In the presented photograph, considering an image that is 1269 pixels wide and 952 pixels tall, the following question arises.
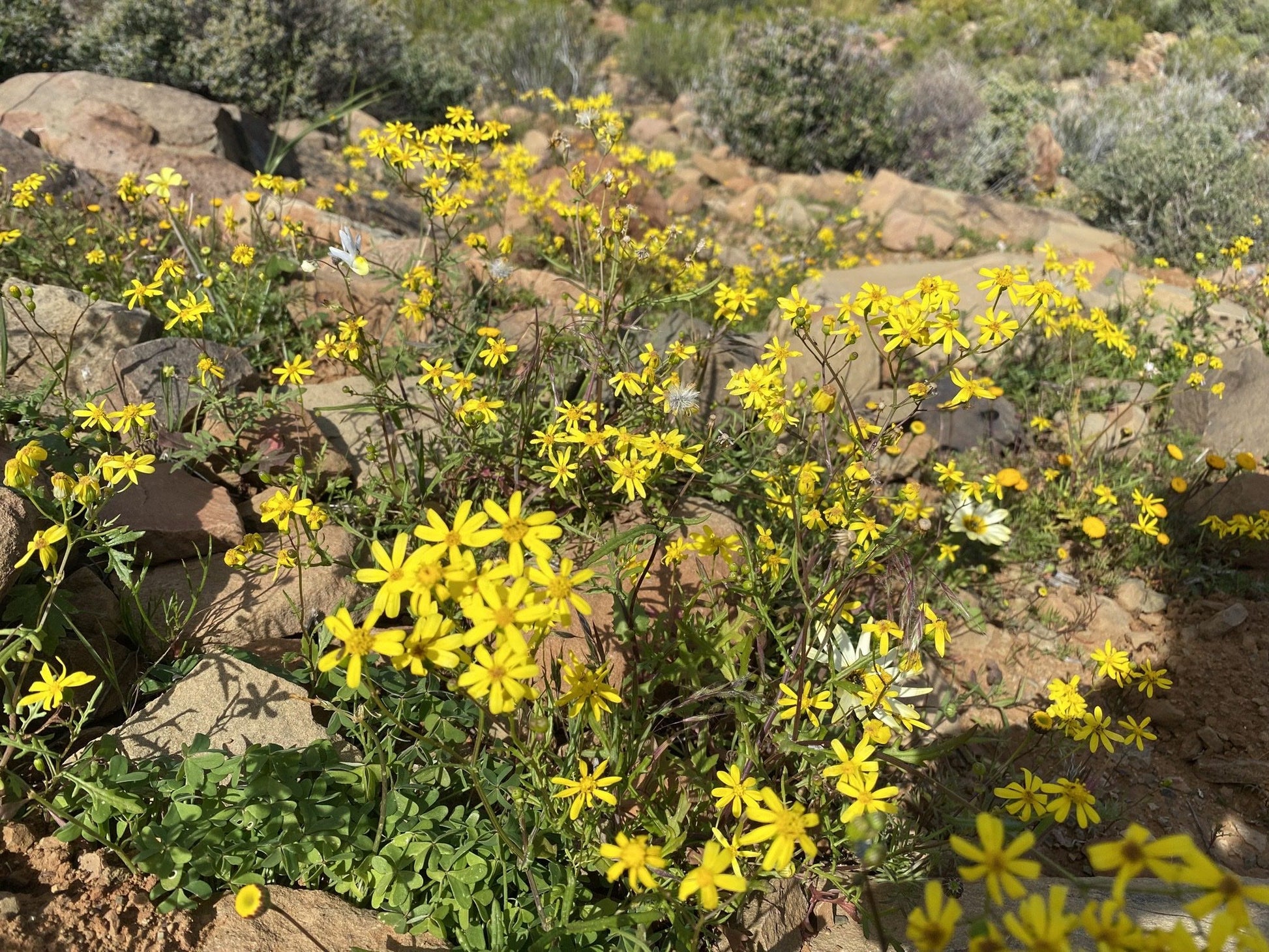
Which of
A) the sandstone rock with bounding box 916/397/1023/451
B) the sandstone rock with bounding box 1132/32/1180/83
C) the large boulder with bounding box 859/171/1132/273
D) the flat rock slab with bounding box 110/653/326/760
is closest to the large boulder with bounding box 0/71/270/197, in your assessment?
the flat rock slab with bounding box 110/653/326/760

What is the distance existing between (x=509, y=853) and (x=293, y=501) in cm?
116

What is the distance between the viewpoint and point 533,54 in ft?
36.9

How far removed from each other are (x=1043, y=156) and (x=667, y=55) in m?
5.76

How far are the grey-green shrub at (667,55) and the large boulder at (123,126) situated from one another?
7.44 m

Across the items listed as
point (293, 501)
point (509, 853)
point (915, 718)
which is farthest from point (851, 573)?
point (293, 501)

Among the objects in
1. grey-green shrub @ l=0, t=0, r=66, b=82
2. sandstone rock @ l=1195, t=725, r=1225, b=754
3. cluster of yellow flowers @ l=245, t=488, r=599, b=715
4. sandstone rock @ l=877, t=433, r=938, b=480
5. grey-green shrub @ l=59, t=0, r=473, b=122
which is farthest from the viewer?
grey-green shrub @ l=59, t=0, r=473, b=122

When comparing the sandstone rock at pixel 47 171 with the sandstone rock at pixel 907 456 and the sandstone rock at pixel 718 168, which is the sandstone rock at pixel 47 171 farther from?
the sandstone rock at pixel 718 168

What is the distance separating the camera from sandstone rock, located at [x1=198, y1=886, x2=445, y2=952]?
1.69 m

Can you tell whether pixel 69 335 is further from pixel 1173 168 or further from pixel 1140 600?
pixel 1173 168

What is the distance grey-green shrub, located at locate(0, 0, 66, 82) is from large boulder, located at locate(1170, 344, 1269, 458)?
913 cm

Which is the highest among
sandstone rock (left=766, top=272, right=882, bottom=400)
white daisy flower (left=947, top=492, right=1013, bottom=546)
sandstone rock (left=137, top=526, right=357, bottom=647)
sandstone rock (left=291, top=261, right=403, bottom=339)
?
sandstone rock (left=291, top=261, right=403, bottom=339)

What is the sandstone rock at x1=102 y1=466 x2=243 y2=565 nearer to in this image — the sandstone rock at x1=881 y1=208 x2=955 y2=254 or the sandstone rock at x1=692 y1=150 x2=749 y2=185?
the sandstone rock at x1=881 y1=208 x2=955 y2=254

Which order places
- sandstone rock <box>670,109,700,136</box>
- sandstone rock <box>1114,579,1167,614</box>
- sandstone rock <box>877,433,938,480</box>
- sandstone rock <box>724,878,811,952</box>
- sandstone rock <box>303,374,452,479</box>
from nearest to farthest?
1. sandstone rock <box>724,878,811,952</box>
2. sandstone rock <box>303,374,452,479</box>
3. sandstone rock <box>1114,579,1167,614</box>
4. sandstone rock <box>877,433,938,480</box>
5. sandstone rock <box>670,109,700,136</box>

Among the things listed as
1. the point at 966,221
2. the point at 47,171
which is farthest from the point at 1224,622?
the point at 47,171
